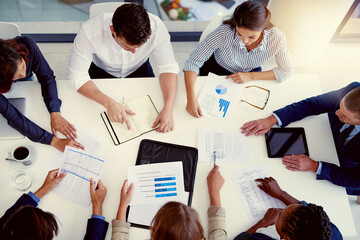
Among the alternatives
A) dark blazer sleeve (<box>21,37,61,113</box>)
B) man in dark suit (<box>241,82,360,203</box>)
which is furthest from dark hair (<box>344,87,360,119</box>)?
dark blazer sleeve (<box>21,37,61,113</box>)

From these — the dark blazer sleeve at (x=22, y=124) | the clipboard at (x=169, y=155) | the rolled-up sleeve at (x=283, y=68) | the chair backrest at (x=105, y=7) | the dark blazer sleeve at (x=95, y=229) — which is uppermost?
the rolled-up sleeve at (x=283, y=68)

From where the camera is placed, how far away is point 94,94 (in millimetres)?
1479

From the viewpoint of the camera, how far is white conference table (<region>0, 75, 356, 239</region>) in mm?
1294

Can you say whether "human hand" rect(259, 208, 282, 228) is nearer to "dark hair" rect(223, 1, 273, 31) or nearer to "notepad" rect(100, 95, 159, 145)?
"notepad" rect(100, 95, 159, 145)

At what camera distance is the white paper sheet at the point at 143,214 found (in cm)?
129

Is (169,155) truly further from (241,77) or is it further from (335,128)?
(335,128)

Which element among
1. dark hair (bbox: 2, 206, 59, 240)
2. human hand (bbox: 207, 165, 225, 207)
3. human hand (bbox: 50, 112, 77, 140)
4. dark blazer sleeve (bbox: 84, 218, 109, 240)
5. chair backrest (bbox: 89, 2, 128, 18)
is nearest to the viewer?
dark hair (bbox: 2, 206, 59, 240)

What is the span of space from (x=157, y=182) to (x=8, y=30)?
3.72 feet

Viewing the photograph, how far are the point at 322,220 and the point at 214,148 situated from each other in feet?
1.83

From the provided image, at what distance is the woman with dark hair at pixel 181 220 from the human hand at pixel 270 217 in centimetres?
18

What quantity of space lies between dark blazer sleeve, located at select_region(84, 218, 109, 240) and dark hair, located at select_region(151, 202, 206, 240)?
0.28m

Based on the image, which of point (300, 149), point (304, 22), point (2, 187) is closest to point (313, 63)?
point (304, 22)

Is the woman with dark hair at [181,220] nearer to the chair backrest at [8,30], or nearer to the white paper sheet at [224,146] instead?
the white paper sheet at [224,146]

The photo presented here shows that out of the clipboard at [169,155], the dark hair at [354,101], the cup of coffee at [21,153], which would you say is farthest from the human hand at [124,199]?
the dark hair at [354,101]
